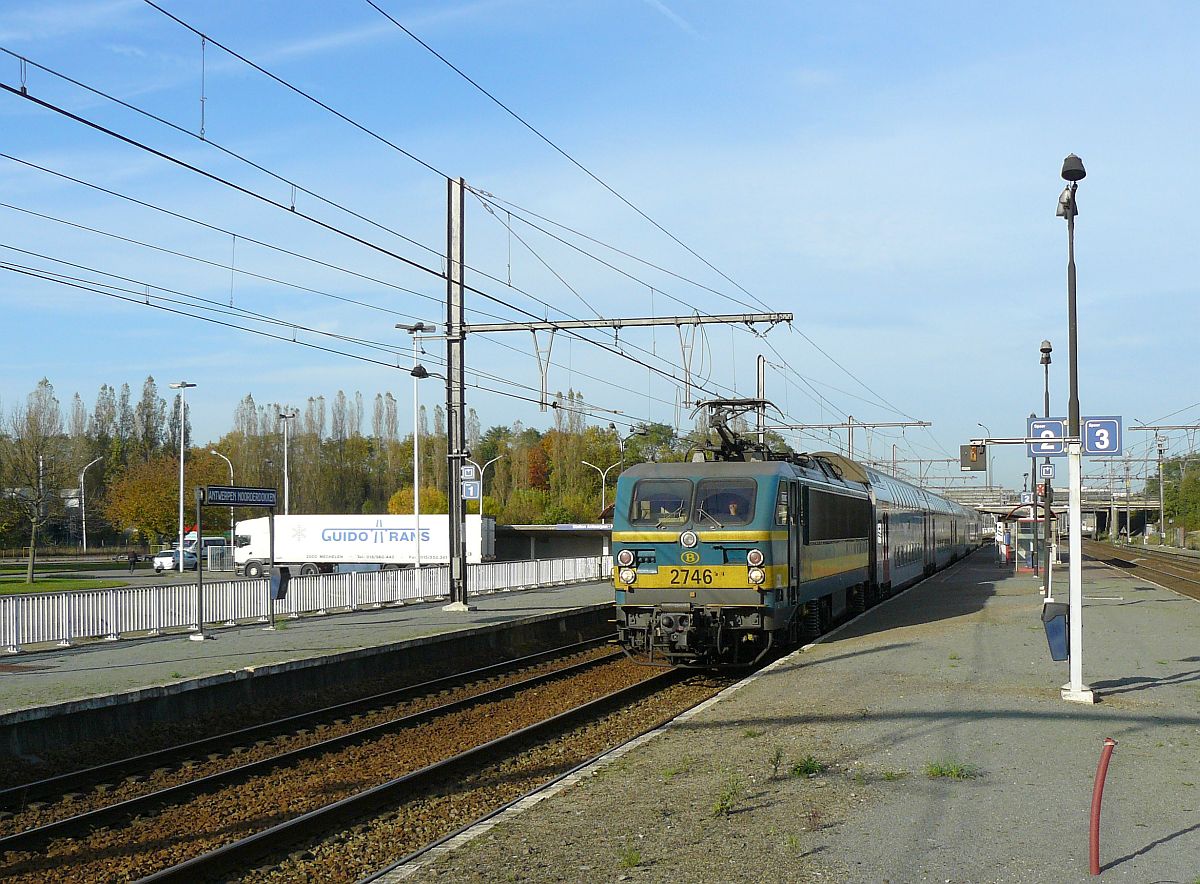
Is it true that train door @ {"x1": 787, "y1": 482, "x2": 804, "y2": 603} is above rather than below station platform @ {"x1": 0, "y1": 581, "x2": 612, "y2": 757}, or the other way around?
above

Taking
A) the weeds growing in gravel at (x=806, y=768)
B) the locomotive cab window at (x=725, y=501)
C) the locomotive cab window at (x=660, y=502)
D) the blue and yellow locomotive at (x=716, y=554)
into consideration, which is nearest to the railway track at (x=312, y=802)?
the blue and yellow locomotive at (x=716, y=554)

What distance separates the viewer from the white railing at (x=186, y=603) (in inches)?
750

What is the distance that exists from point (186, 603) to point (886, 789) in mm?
16618

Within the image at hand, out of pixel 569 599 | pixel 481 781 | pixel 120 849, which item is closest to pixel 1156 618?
pixel 569 599

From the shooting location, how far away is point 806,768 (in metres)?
9.80

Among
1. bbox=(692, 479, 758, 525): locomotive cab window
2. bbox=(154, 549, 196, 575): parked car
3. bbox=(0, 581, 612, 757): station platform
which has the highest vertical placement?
bbox=(692, 479, 758, 525): locomotive cab window

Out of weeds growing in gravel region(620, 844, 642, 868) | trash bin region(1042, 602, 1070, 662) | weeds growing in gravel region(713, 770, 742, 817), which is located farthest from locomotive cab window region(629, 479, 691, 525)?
weeds growing in gravel region(620, 844, 642, 868)

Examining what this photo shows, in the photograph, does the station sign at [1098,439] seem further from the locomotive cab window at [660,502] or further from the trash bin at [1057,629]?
the locomotive cab window at [660,502]

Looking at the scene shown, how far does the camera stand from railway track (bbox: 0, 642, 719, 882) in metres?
8.71

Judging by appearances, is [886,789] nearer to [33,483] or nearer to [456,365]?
[456,365]

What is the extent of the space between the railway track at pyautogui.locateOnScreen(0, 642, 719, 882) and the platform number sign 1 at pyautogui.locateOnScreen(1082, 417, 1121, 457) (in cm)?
629

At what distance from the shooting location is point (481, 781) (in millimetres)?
11391

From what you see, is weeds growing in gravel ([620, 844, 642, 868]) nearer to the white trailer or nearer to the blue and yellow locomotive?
the blue and yellow locomotive

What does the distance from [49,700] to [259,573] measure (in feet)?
122
